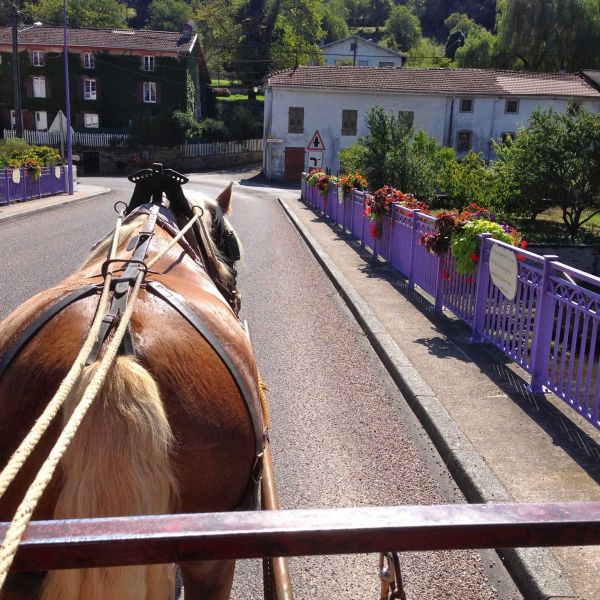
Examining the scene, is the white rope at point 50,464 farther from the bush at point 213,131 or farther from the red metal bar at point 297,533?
the bush at point 213,131

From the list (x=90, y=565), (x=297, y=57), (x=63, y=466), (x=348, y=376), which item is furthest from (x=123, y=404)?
(x=297, y=57)

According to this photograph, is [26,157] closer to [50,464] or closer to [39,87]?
[50,464]

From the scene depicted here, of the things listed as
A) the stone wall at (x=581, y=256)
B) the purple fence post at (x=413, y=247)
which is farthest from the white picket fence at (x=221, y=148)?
the purple fence post at (x=413, y=247)

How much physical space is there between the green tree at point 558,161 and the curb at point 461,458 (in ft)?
41.7

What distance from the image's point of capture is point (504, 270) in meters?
7.19

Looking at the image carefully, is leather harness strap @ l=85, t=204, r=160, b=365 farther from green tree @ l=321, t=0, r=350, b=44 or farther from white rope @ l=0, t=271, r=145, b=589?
green tree @ l=321, t=0, r=350, b=44

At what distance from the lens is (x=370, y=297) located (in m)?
10.9

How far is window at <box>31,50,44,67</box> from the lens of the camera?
180 feet

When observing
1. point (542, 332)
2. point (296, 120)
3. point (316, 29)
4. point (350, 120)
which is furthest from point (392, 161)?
point (316, 29)

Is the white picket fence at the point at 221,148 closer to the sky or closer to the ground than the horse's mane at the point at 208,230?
closer to the ground

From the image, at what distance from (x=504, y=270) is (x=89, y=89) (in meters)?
54.9

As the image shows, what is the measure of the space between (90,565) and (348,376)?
599 cm

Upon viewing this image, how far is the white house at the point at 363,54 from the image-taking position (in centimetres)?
9081

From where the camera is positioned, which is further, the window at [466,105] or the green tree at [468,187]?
the window at [466,105]
